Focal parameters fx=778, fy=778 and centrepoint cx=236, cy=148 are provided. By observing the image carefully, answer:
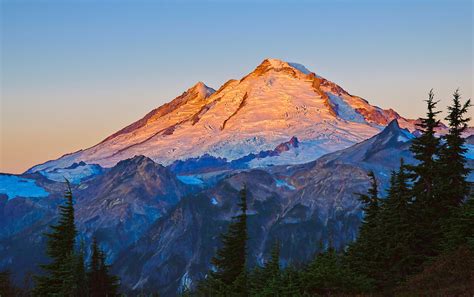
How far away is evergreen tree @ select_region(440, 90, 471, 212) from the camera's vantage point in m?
40.3

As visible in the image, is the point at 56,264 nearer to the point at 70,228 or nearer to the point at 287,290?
the point at 70,228

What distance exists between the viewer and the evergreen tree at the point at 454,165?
1587 inches

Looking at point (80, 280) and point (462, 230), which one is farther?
point (80, 280)

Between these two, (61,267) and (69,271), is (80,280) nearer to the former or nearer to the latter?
(61,267)

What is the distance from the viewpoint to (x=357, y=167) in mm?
195125

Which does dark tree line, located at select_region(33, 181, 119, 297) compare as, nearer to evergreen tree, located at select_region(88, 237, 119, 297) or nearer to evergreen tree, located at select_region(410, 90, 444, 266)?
evergreen tree, located at select_region(88, 237, 119, 297)

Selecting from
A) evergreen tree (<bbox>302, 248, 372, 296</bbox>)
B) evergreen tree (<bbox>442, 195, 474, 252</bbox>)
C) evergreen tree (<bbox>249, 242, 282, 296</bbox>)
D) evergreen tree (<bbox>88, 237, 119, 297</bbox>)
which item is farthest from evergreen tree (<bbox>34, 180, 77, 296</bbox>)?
evergreen tree (<bbox>442, 195, 474, 252</bbox>)

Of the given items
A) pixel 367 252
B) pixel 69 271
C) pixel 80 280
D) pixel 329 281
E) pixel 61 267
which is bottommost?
pixel 329 281

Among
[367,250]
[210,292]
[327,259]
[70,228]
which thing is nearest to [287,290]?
[327,259]

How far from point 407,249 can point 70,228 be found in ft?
58.0

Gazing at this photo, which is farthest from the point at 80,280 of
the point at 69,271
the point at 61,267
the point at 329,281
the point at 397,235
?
the point at 397,235

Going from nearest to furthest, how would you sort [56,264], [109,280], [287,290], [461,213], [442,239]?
[287,290] → [461,213] → [442,239] → [56,264] → [109,280]

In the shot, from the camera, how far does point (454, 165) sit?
134 feet

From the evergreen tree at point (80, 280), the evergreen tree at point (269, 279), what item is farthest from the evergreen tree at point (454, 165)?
the evergreen tree at point (80, 280)
